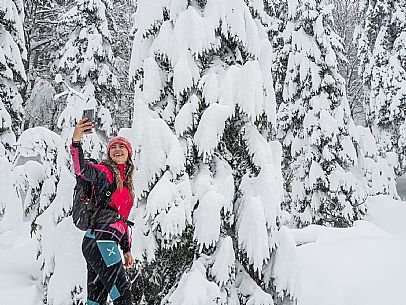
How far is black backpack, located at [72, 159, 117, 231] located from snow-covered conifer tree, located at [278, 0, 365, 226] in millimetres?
10773

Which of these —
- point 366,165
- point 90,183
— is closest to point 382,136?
point 366,165

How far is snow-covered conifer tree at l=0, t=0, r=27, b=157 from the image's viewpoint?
12.5 meters

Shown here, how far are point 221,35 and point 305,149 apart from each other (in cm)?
1034

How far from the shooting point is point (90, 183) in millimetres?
3752

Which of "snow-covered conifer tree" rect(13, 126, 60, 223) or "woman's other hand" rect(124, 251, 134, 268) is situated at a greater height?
"snow-covered conifer tree" rect(13, 126, 60, 223)

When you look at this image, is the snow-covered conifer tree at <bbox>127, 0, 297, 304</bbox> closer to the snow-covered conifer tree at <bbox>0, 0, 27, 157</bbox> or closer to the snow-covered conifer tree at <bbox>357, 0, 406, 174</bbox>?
the snow-covered conifer tree at <bbox>0, 0, 27, 157</bbox>

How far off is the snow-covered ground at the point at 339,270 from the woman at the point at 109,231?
242cm

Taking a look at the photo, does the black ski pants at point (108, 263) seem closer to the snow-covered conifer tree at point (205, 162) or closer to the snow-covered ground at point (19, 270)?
the snow-covered conifer tree at point (205, 162)

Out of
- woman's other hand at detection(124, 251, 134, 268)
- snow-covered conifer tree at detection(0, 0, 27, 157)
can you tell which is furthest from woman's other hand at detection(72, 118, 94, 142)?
snow-covered conifer tree at detection(0, 0, 27, 157)

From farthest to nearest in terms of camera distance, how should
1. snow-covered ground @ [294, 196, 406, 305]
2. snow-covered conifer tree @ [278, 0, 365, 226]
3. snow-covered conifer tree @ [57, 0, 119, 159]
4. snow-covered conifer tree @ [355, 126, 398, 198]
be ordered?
snow-covered conifer tree @ [57, 0, 119, 159] → snow-covered conifer tree @ [355, 126, 398, 198] → snow-covered conifer tree @ [278, 0, 365, 226] → snow-covered ground @ [294, 196, 406, 305]

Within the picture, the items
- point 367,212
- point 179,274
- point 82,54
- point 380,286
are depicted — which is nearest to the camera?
point 179,274

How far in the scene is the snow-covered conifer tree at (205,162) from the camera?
3918mm

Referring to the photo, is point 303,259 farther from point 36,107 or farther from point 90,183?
point 36,107

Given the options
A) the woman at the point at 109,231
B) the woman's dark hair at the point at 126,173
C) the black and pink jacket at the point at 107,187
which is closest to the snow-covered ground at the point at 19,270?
the woman at the point at 109,231
